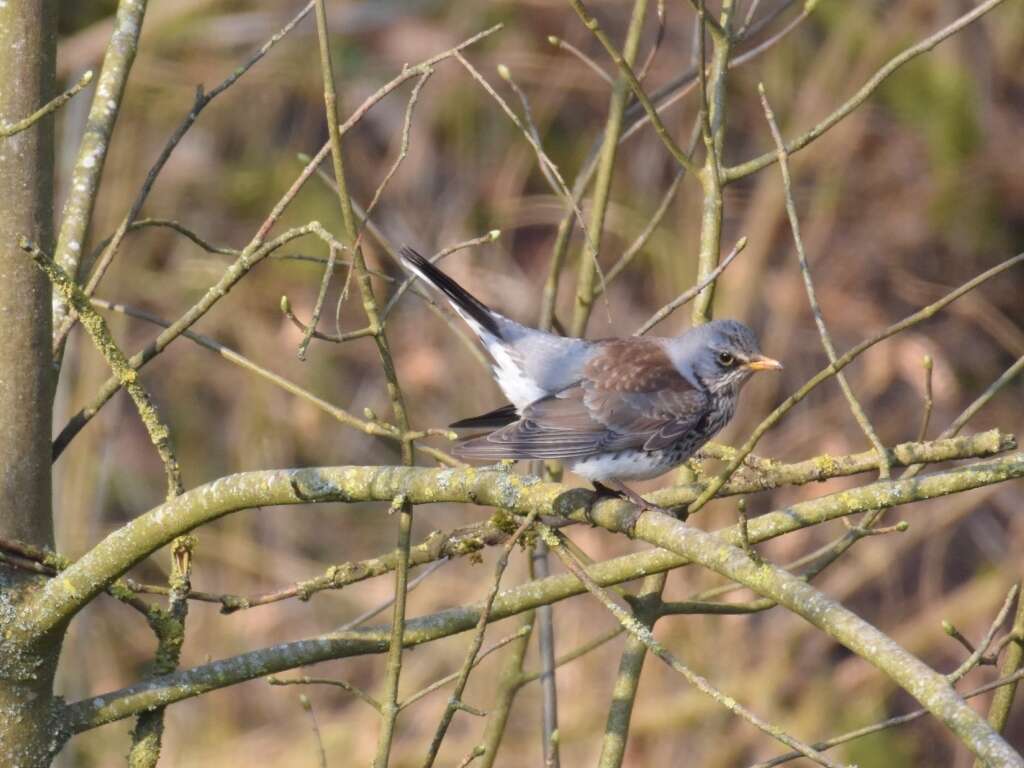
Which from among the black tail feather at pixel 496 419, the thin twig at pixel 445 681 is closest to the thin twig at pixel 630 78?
the black tail feather at pixel 496 419

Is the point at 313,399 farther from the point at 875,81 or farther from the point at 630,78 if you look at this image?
the point at 875,81

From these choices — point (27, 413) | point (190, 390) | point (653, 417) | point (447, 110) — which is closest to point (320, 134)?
point (447, 110)

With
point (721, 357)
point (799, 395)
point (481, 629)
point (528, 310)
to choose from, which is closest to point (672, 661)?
point (481, 629)

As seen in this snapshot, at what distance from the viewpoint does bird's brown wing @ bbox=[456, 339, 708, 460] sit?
395 cm

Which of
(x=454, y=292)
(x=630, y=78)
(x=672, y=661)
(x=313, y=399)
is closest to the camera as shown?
(x=672, y=661)

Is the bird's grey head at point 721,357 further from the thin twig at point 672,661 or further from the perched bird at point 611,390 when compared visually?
the thin twig at point 672,661

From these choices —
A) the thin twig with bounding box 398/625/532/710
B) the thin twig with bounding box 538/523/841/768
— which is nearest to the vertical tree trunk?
the thin twig with bounding box 398/625/532/710

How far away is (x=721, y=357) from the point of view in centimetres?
432

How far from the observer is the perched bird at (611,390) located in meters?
4.05

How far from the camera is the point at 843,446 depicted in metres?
8.20

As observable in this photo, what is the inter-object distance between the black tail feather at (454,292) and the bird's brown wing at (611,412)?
0.32 metres

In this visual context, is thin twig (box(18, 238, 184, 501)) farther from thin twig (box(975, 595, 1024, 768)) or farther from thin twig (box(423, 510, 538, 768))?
thin twig (box(975, 595, 1024, 768))

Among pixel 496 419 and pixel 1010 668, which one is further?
pixel 496 419

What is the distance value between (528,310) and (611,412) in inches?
179
